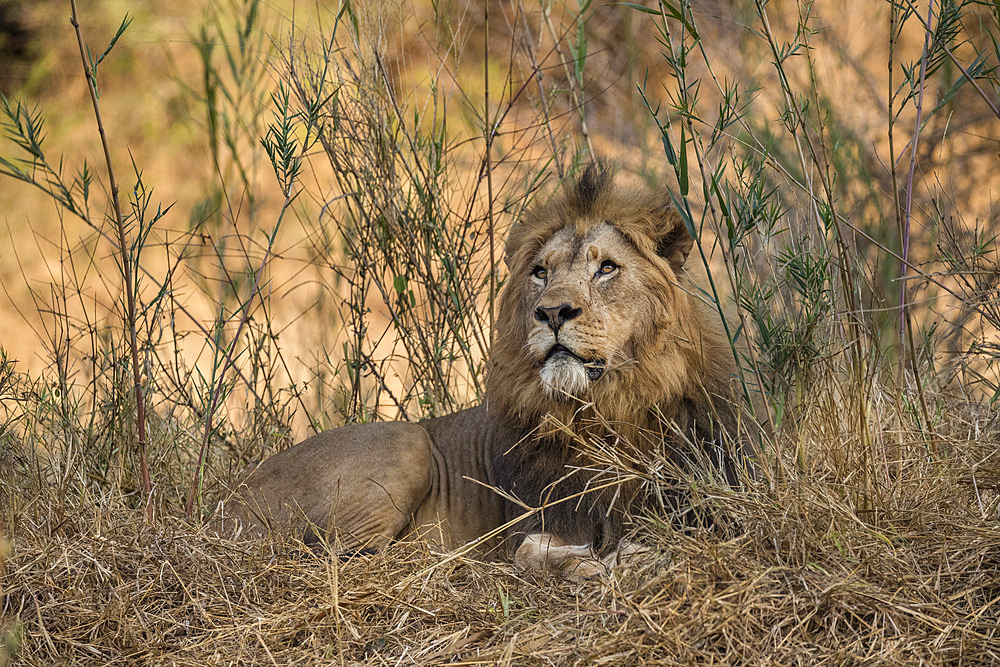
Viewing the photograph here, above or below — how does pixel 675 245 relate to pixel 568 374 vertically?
above

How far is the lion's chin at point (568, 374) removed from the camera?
2904mm

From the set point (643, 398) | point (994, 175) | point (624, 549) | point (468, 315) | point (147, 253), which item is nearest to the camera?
point (624, 549)

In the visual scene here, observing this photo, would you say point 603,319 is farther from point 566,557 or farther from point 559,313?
point 566,557

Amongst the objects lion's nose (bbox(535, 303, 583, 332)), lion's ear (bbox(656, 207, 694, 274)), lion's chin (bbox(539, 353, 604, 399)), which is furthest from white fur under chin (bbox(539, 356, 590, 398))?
lion's ear (bbox(656, 207, 694, 274))

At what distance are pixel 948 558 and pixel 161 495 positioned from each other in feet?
7.54

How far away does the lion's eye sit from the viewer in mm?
3104

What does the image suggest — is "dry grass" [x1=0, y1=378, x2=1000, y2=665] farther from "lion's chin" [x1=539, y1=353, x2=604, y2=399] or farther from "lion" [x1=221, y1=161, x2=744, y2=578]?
"lion's chin" [x1=539, y1=353, x2=604, y2=399]

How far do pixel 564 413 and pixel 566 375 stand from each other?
19 cm

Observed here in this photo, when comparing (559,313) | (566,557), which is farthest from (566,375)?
(566,557)

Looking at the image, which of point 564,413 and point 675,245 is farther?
point 675,245

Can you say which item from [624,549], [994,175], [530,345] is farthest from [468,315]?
[994,175]

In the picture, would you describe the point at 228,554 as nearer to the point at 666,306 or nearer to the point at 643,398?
the point at 643,398

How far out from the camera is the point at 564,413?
10.0ft

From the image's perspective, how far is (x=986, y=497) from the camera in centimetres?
253
